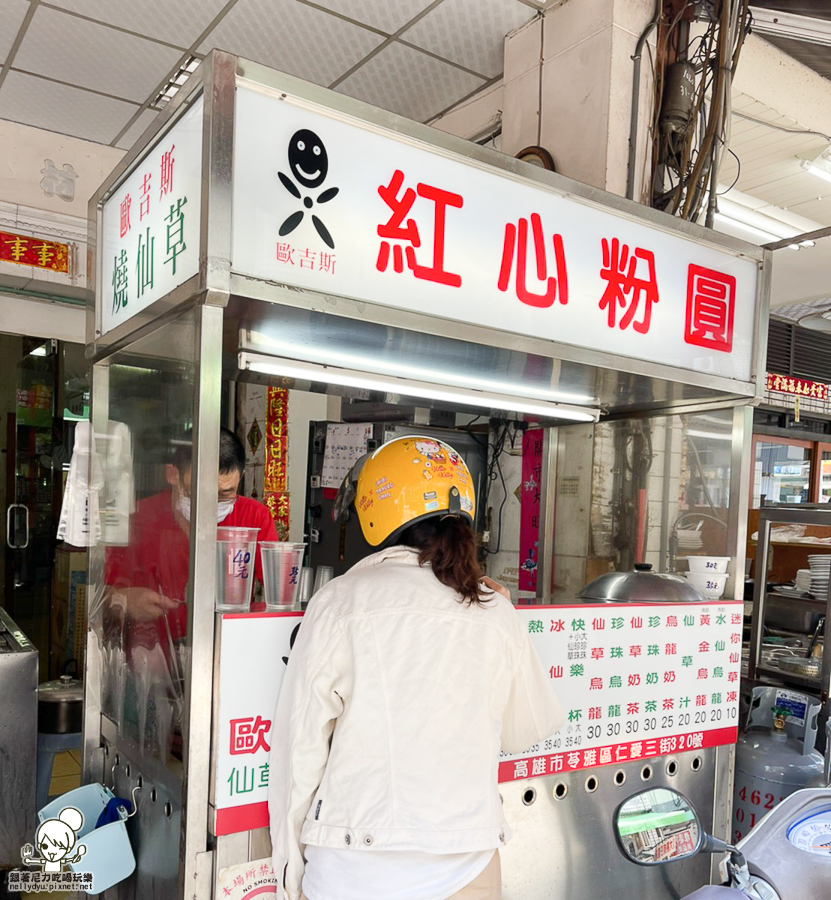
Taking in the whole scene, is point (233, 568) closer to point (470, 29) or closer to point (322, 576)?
point (322, 576)

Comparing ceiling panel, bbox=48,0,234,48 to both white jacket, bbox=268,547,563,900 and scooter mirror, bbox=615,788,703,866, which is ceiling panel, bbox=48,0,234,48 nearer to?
white jacket, bbox=268,547,563,900

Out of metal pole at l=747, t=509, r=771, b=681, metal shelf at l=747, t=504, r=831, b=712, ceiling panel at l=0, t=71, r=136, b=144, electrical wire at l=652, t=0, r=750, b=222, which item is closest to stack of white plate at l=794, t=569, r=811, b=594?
metal shelf at l=747, t=504, r=831, b=712

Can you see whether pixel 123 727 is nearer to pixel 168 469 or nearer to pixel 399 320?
pixel 168 469

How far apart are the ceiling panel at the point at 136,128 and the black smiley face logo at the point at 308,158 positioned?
3.09 metres

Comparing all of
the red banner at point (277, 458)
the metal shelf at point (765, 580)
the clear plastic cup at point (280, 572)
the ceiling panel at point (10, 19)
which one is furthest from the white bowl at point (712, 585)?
the ceiling panel at point (10, 19)

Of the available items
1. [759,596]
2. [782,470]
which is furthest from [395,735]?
[782,470]

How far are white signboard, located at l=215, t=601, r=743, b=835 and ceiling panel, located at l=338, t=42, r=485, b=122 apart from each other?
2754 mm

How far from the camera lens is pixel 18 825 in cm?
303

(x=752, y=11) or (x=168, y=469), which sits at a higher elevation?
(x=752, y=11)

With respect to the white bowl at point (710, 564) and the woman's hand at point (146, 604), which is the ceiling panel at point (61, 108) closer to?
the woman's hand at point (146, 604)

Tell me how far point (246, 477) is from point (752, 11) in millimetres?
4439

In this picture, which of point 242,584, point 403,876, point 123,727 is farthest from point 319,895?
point 123,727

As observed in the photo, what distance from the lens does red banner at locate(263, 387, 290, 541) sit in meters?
5.51

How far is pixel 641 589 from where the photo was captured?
266 centimetres
